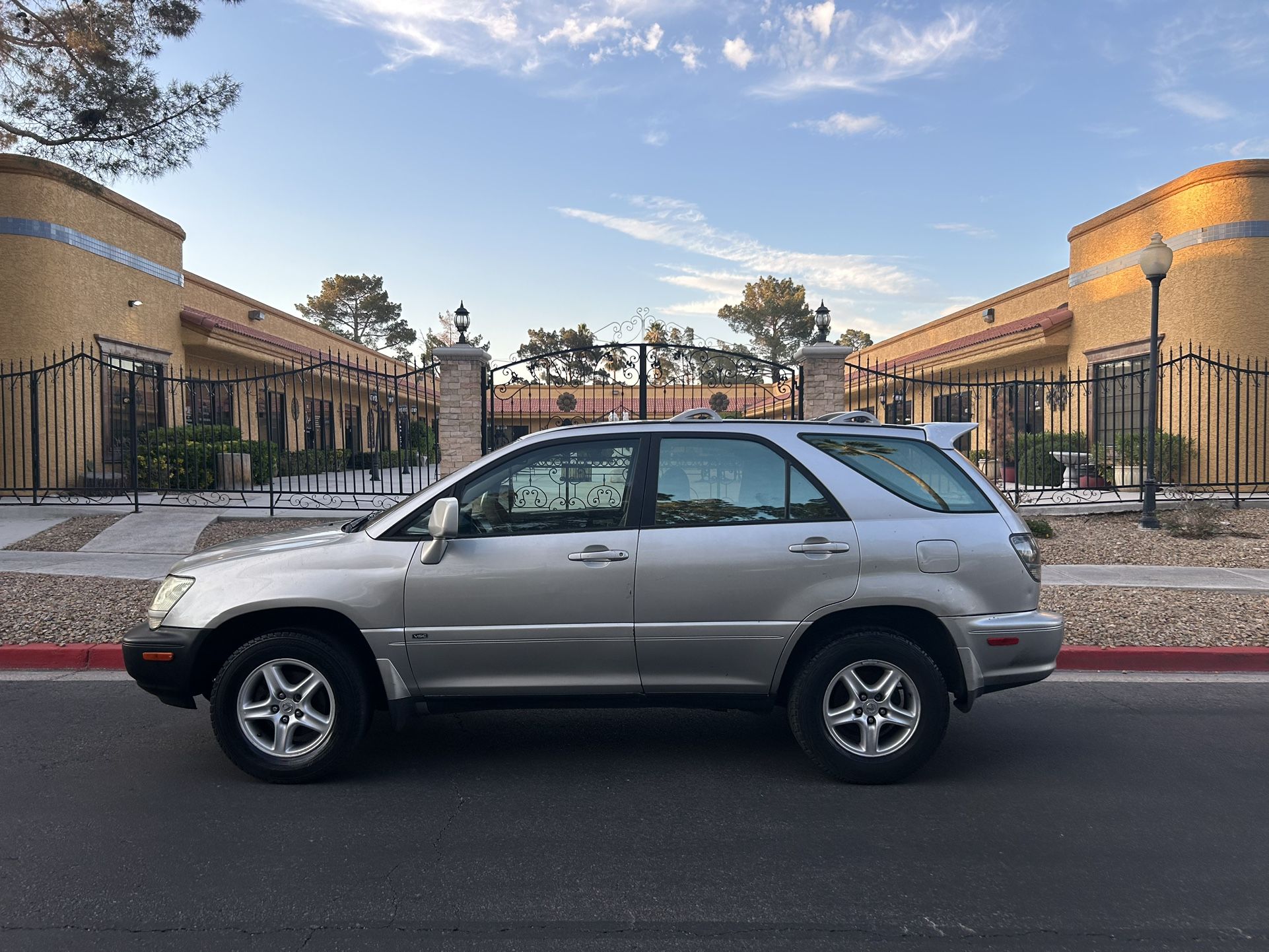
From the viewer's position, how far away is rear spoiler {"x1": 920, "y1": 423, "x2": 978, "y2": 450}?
15.5 feet

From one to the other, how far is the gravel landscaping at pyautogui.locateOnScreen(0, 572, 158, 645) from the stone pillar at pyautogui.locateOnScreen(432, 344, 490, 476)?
5.30 metres

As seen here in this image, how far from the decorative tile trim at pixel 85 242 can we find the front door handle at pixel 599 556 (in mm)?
16229

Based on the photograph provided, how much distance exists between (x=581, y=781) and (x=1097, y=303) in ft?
61.2

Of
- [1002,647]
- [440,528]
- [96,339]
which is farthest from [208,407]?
[1002,647]

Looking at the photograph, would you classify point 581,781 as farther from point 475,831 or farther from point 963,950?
point 963,950

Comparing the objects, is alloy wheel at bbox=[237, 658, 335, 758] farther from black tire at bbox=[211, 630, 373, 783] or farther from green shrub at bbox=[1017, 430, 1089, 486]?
green shrub at bbox=[1017, 430, 1089, 486]

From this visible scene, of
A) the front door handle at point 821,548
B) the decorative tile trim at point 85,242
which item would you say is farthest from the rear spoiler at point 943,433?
the decorative tile trim at point 85,242

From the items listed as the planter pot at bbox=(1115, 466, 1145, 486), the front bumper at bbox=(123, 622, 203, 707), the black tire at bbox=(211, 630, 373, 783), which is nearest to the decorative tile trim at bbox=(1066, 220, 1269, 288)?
the planter pot at bbox=(1115, 466, 1145, 486)

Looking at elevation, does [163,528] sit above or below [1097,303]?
below

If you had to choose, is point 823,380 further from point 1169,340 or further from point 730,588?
point 730,588

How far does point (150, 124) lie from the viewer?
1395 centimetres

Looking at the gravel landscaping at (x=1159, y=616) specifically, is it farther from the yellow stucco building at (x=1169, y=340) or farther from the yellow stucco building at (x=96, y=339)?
the yellow stucco building at (x=96, y=339)

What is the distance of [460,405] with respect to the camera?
13.7m

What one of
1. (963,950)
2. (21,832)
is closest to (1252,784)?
(963,950)
